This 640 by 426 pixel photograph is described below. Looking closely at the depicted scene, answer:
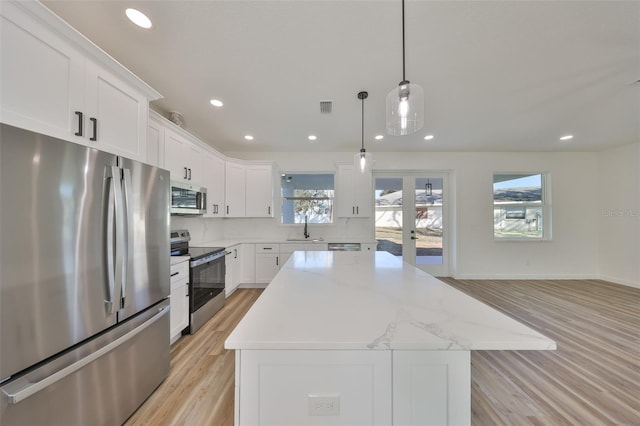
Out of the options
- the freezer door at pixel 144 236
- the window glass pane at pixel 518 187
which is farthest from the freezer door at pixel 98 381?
the window glass pane at pixel 518 187

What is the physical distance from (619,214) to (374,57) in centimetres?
602

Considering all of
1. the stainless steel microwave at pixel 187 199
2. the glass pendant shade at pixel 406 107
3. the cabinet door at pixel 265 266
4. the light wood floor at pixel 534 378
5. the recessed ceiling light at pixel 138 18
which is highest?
the recessed ceiling light at pixel 138 18

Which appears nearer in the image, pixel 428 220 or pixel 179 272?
pixel 179 272

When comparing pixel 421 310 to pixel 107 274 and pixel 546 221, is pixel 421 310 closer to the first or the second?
pixel 107 274

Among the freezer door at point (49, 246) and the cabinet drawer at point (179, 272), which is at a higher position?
the freezer door at point (49, 246)

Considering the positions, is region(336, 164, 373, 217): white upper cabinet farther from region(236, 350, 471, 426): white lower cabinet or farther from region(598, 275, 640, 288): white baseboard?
region(598, 275, 640, 288): white baseboard

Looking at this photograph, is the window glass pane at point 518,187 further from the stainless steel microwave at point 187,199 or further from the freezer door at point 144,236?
the freezer door at point 144,236

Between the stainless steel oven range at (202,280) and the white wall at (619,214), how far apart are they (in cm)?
727

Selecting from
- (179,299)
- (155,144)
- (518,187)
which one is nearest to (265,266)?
(179,299)

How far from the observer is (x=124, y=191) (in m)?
1.39

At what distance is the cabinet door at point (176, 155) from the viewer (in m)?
2.56

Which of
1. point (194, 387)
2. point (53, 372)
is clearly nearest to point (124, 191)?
point (53, 372)

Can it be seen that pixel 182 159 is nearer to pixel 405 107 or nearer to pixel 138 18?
pixel 138 18

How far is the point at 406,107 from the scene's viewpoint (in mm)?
1281
